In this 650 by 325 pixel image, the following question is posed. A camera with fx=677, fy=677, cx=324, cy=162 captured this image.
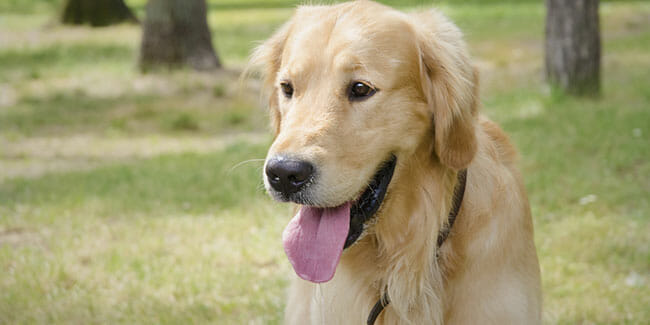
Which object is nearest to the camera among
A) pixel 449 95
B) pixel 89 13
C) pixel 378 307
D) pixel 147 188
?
pixel 449 95

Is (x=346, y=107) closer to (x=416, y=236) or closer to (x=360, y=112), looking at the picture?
(x=360, y=112)

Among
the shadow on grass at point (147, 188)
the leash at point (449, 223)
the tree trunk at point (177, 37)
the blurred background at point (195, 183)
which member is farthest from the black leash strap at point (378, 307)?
the tree trunk at point (177, 37)

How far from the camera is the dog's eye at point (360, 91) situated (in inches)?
109

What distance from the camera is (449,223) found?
2.96 meters

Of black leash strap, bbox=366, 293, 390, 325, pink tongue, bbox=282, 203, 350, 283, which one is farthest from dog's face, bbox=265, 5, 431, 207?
black leash strap, bbox=366, 293, 390, 325

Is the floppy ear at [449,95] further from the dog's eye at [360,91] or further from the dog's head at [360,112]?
the dog's eye at [360,91]

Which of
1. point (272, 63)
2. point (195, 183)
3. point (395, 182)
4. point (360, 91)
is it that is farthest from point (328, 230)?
point (195, 183)

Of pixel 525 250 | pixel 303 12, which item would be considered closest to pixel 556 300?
pixel 525 250

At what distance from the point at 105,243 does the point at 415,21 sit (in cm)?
327

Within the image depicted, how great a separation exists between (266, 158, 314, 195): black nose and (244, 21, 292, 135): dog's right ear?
32.8 inches

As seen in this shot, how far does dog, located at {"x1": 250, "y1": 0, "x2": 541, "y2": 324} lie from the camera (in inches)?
107

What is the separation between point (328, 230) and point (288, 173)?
36 cm

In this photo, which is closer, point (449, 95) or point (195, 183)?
point (449, 95)

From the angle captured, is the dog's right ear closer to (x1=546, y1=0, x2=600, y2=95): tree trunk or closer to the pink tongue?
the pink tongue
